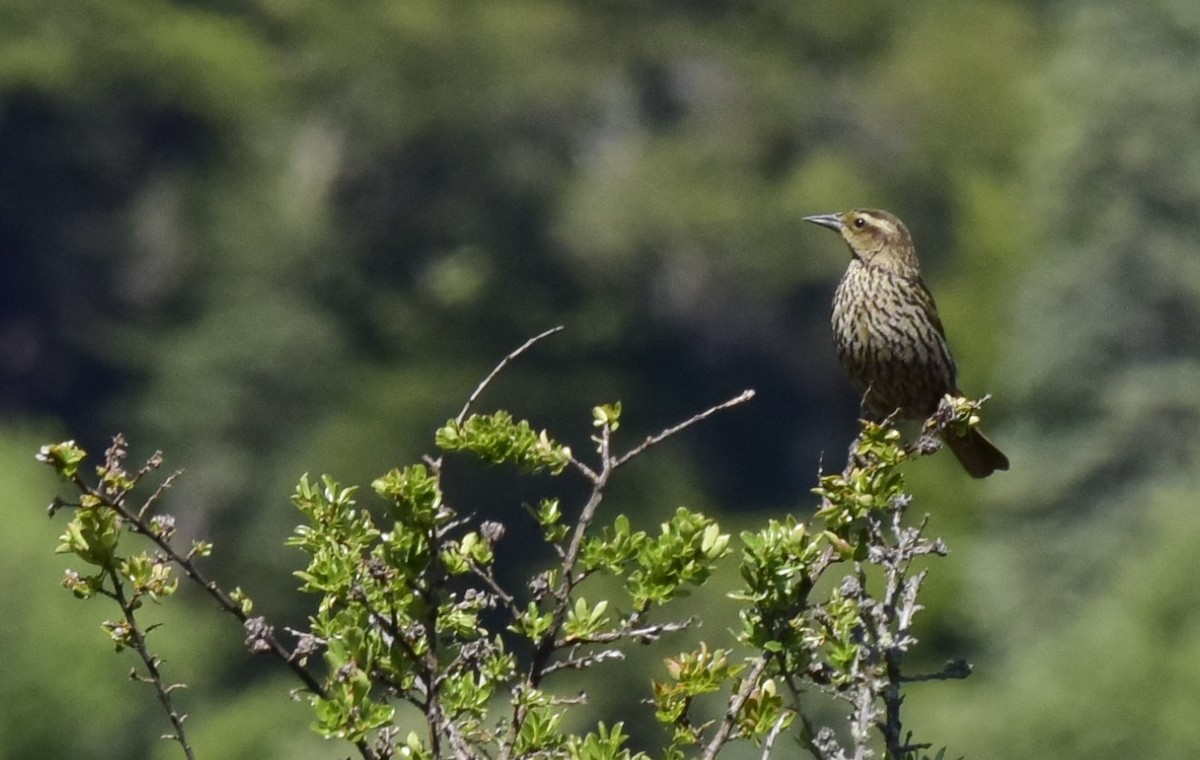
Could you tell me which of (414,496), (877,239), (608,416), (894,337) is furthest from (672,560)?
(877,239)

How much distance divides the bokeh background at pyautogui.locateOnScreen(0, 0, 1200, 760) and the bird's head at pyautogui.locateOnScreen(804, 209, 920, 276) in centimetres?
2350

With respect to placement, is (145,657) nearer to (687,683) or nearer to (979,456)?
(687,683)

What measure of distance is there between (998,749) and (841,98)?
74.7 feet

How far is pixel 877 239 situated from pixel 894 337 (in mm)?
470

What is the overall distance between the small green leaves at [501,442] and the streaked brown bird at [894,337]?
245 centimetres

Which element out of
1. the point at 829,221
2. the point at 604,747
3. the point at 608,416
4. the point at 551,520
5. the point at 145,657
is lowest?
the point at 604,747

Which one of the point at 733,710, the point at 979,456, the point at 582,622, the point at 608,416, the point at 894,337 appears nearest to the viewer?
the point at 733,710

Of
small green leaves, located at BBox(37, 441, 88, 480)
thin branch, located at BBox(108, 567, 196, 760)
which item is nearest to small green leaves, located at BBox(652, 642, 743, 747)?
thin branch, located at BBox(108, 567, 196, 760)

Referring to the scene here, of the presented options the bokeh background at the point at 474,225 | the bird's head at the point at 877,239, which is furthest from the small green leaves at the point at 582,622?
the bokeh background at the point at 474,225

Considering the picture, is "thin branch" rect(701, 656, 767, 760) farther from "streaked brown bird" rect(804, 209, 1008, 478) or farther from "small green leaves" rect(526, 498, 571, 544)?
"streaked brown bird" rect(804, 209, 1008, 478)

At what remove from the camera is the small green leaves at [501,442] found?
3723 millimetres

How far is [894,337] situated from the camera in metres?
6.47

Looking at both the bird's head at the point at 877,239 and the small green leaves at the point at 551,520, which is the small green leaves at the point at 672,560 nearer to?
the small green leaves at the point at 551,520

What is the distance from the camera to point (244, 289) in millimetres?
38281
